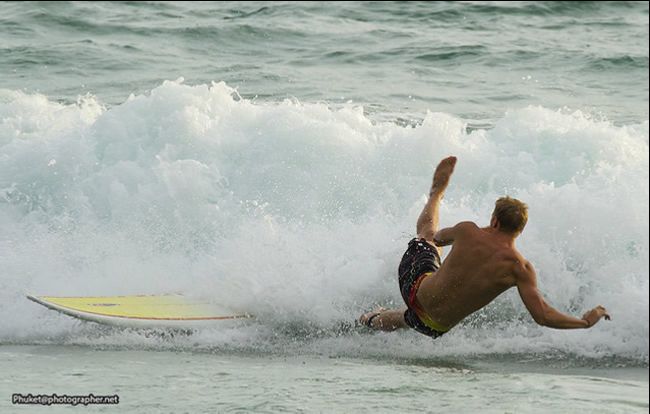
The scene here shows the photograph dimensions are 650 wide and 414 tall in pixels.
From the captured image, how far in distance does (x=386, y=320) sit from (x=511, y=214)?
1.71 meters

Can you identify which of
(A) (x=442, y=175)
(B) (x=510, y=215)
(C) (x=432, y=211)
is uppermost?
(A) (x=442, y=175)

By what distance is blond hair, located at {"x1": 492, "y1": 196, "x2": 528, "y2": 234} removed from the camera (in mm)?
5965

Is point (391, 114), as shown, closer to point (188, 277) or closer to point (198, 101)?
point (198, 101)

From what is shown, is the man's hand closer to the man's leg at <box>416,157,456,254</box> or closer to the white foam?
the man's leg at <box>416,157,456,254</box>

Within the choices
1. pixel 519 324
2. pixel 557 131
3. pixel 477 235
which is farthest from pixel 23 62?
pixel 477 235

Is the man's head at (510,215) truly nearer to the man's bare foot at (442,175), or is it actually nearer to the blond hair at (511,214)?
the blond hair at (511,214)

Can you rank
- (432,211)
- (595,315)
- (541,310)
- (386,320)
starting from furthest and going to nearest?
(386,320) < (432,211) < (541,310) < (595,315)

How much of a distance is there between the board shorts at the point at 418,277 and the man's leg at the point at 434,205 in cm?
7

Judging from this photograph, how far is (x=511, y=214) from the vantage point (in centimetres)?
598

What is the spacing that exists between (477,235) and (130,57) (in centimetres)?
1052

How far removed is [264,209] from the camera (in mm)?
10867

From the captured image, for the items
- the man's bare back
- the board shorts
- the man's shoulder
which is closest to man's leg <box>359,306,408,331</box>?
the board shorts

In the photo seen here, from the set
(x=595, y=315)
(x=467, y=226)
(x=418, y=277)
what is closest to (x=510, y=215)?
(x=467, y=226)

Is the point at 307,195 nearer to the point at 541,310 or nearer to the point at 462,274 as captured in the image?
the point at 462,274
